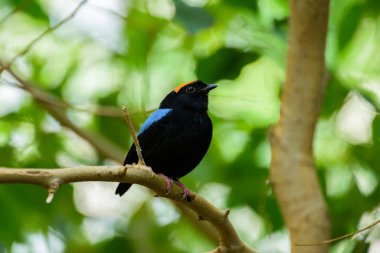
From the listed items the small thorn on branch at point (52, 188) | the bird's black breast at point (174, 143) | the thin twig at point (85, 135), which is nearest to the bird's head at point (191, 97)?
the bird's black breast at point (174, 143)

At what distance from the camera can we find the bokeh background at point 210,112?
5020mm

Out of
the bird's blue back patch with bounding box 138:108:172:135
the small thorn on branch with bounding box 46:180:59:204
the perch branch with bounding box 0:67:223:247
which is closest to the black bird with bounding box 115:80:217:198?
the bird's blue back patch with bounding box 138:108:172:135

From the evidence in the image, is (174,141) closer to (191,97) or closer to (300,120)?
(191,97)

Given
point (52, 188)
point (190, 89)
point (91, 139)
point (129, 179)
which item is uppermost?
point (52, 188)

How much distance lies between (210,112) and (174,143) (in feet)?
4.80

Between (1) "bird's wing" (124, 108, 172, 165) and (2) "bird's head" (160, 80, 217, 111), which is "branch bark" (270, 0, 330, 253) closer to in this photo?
(2) "bird's head" (160, 80, 217, 111)

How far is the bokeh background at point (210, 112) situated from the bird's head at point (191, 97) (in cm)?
12

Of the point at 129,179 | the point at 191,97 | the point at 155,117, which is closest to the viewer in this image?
the point at 129,179

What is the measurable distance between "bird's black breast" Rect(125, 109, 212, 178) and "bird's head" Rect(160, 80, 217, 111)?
0.67ft

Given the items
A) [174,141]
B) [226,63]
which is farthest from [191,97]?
[174,141]

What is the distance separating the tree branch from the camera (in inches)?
109

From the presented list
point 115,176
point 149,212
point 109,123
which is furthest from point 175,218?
point 115,176

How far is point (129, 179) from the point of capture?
10.7 feet

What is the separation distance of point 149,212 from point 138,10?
1.58 meters
